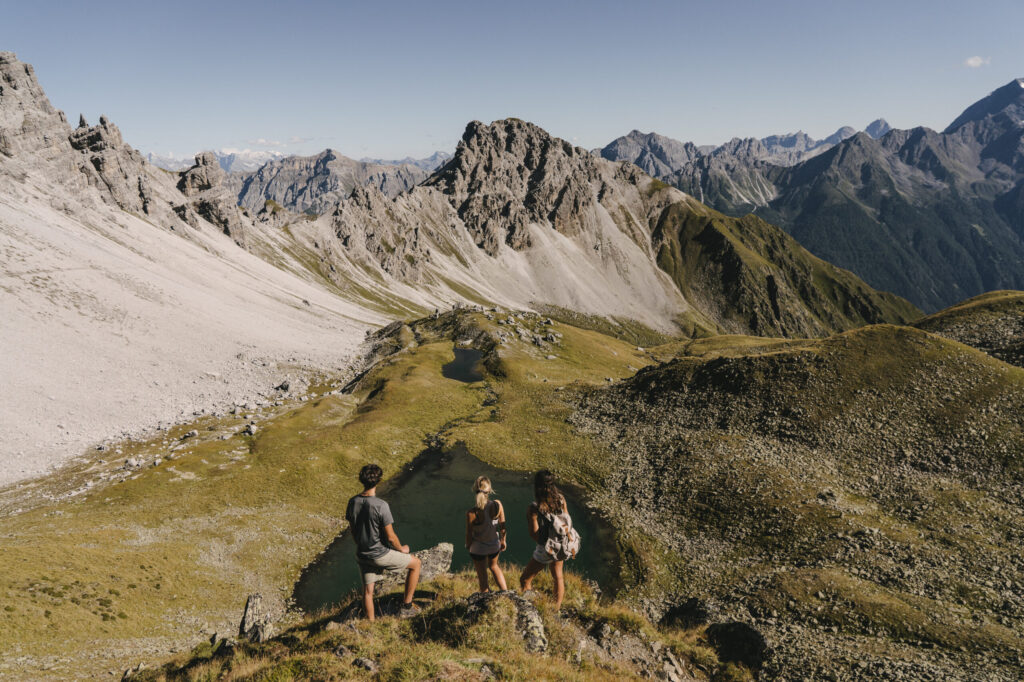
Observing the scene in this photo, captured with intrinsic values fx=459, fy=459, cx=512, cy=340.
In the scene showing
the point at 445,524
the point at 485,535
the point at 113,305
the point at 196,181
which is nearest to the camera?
the point at 485,535

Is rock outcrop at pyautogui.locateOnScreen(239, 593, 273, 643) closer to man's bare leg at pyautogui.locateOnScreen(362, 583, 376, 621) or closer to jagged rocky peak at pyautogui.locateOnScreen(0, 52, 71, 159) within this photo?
man's bare leg at pyautogui.locateOnScreen(362, 583, 376, 621)

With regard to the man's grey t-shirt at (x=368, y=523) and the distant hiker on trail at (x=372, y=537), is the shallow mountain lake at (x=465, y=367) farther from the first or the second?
the man's grey t-shirt at (x=368, y=523)

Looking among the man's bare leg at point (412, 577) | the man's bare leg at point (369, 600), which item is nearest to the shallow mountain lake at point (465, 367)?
the man's bare leg at point (412, 577)

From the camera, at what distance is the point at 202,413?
7275cm

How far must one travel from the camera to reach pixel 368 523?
15.3 m

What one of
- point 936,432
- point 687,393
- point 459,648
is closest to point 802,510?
point 936,432

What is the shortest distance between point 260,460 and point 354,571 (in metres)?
25.7

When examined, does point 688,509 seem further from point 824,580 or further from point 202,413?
point 202,413

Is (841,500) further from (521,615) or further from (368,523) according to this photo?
(368,523)

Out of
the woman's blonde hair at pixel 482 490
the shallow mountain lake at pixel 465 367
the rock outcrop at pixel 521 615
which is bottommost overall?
the shallow mountain lake at pixel 465 367

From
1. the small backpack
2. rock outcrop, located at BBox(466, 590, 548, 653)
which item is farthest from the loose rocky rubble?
rock outcrop, located at BBox(466, 590, 548, 653)

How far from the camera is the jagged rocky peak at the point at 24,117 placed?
12062cm

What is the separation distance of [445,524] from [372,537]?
37810 millimetres

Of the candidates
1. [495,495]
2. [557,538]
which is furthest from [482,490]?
[495,495]
